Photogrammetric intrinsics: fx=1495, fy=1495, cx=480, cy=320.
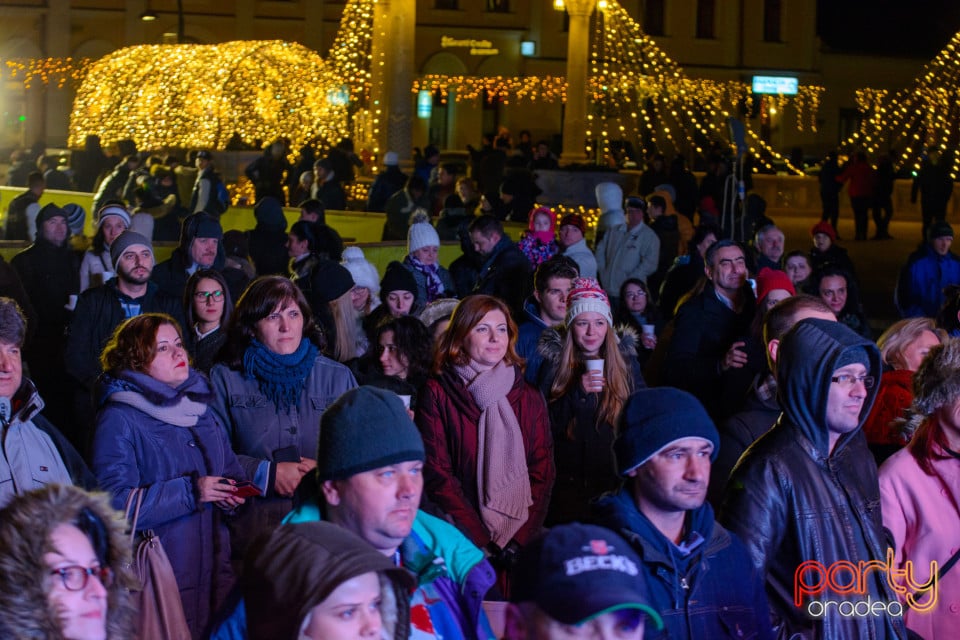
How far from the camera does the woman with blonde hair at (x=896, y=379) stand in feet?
21.3

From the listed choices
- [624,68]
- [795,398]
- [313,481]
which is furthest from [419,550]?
[624,68]

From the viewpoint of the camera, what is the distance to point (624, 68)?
2675cm

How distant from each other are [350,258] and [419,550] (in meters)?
6.57

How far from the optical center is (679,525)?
13.6 feet

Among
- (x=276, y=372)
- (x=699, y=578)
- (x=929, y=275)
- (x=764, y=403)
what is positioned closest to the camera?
(x=699, y=578)

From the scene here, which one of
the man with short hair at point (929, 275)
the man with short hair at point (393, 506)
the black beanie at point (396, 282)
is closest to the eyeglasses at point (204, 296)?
the black beanie at point (396, 282)

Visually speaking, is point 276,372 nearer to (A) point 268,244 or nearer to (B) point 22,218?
(A) point 268,244

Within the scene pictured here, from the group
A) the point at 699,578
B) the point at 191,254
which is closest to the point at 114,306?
the point at 191,254

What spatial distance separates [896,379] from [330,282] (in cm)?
337

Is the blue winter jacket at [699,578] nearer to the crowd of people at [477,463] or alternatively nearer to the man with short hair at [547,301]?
the crowd of people at [477,463]

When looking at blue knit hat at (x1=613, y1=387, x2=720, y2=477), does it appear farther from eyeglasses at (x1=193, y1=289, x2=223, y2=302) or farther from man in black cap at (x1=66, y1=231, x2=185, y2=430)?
man in black cap at (x1=66, y1=231, x2=185, y2=430)

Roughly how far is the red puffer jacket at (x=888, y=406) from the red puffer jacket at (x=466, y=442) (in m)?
1.45

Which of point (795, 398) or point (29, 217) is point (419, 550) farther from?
point (29, 217)

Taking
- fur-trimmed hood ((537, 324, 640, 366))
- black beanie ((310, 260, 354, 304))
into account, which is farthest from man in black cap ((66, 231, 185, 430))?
fur-trimmed hood ((537, 324, 640, 366))
